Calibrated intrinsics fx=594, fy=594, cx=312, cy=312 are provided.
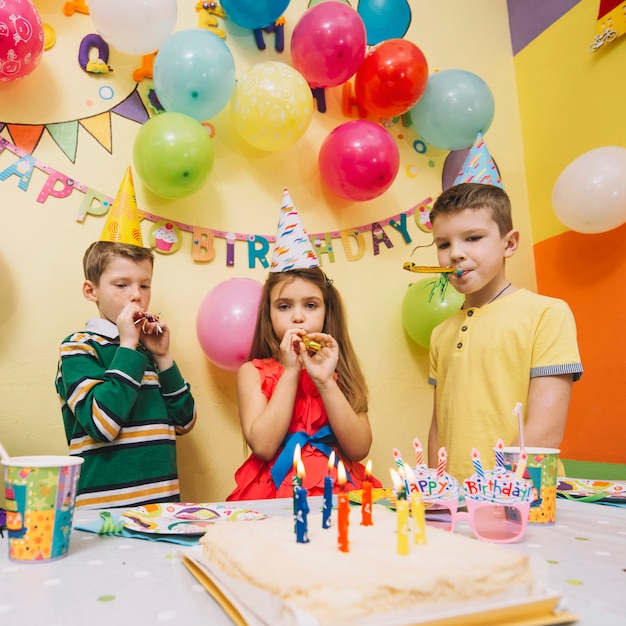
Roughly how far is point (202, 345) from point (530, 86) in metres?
1.62

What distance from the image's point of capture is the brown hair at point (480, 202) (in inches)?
51.3

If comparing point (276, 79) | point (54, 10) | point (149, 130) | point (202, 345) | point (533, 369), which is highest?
point (54, 10)

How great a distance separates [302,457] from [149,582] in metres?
0.83

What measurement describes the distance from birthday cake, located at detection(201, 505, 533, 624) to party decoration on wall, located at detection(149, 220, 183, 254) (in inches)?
51.6

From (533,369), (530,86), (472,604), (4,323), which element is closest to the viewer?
(472,604)

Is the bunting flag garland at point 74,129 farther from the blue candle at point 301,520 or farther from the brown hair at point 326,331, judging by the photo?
the blue candle at point 301,520

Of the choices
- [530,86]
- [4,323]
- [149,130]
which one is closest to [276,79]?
[149,130]

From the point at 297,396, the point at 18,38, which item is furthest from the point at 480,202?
the point at 18,38

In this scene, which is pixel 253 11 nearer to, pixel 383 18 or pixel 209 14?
pixel 209 14

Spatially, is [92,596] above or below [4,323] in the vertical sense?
below

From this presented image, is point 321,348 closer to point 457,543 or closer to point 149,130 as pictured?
point 149,130

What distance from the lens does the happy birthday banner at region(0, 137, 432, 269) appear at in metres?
1.61

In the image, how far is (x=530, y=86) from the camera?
228 centimetres

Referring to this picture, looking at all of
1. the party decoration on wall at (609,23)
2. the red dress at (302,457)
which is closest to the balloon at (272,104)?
the red dress at (302,457)
